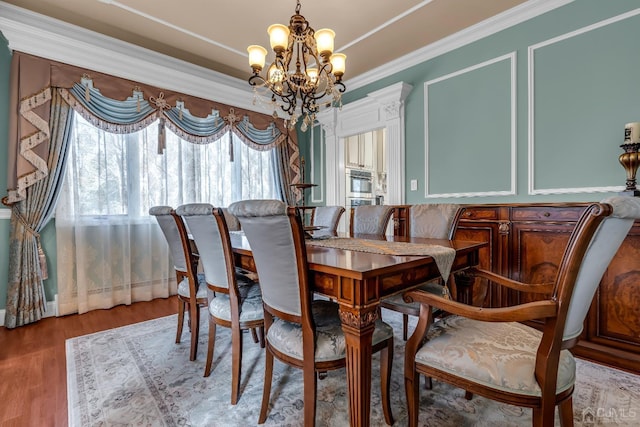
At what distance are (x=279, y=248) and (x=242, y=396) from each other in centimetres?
97

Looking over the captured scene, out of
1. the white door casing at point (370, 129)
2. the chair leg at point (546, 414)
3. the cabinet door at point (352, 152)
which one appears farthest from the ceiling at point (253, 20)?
the chair leg at point (546, 414)

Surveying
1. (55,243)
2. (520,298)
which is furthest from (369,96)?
(55,243)

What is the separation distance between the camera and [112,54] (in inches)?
121

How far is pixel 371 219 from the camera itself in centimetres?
268

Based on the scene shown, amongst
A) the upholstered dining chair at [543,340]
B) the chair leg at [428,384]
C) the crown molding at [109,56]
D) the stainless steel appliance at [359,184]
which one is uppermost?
the crown molding at [109,56]

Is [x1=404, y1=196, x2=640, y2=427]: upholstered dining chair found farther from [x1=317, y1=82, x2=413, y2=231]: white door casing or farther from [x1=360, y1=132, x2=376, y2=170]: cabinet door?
[x1=360, y1=132, x2=376, y2=170]: cabinet door

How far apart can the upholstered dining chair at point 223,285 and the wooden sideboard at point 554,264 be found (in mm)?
1410

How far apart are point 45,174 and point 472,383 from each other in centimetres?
354

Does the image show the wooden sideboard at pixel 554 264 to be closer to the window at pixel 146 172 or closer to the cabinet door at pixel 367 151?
the cabinet door at pixel 367 151

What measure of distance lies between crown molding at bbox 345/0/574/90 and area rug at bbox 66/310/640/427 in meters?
2.76

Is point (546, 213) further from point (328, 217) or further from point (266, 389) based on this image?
point (266, 389)

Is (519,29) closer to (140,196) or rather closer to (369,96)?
(369,96)

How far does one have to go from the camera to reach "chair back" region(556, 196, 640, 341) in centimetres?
89

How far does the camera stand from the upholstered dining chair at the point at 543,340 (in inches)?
36.4
